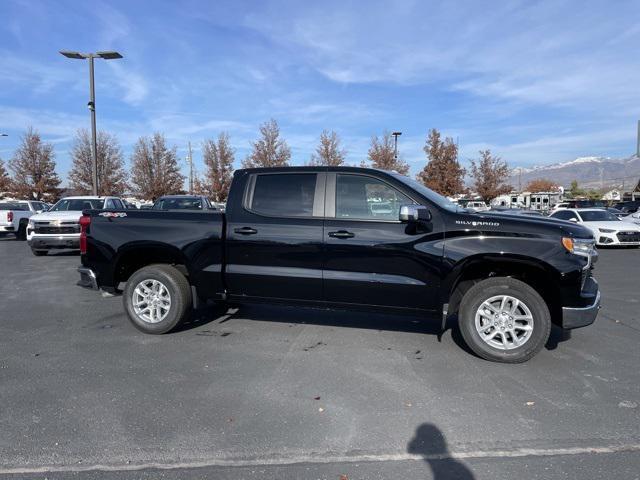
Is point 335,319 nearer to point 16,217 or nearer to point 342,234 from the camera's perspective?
point 342,234

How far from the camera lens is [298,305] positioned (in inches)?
208

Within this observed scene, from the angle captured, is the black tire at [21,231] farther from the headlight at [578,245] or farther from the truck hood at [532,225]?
the headlight at [578,245]

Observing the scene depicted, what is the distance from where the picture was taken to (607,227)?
1586 cm

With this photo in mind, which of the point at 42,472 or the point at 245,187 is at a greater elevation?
the point at 245,187

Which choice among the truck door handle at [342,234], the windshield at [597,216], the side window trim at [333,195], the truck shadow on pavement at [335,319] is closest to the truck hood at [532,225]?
the side window trim at [333,195]

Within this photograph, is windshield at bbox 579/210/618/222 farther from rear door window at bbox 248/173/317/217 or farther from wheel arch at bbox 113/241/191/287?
wheel arch at bbox 113/241/191/287

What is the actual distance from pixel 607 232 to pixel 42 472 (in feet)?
56.1

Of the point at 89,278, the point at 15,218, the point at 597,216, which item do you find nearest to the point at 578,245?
the point at 89,278

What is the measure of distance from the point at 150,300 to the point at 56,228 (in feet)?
30.1

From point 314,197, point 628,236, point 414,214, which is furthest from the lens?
point 628,236

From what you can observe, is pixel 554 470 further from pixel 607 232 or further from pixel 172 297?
pixel 607 232

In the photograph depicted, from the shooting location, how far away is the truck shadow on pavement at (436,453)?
9.43 ft

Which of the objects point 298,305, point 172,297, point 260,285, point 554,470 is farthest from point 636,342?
point 172,297

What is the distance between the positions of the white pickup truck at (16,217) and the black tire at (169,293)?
607 inches
